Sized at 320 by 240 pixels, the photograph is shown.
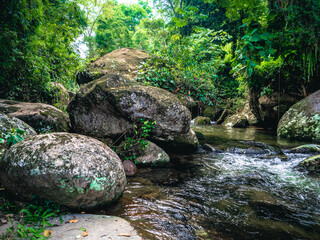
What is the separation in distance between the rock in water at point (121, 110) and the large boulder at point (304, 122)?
543 centimetres

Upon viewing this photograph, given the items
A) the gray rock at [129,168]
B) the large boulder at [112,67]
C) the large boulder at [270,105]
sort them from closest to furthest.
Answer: the gray rock at [129,168]
the large boulder at [112,67]
the large boulder at [270,105]

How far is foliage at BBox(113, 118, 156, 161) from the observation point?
4539 millimetres

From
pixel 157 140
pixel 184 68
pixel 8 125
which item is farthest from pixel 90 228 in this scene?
pixel 184 68

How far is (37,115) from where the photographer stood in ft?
15.3

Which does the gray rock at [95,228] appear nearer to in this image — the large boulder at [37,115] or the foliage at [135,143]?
the foliage at [135,143]

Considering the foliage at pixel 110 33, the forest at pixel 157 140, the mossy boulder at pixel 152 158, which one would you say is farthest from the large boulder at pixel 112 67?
the foliage at pixel 110 33

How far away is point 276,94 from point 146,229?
10288mm

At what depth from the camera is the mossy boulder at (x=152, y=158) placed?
177 inches

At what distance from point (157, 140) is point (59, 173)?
10.7ft

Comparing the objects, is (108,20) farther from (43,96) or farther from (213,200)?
(213,200)

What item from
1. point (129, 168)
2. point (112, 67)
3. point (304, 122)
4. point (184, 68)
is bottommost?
point (129, 168)

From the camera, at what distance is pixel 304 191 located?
3.40 m

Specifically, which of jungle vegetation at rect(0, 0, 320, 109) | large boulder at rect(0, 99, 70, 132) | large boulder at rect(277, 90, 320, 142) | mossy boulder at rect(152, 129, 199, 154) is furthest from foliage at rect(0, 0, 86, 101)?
large boulder at rect(277, 90, 320, 142)

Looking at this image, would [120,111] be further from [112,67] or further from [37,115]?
[112,67]
